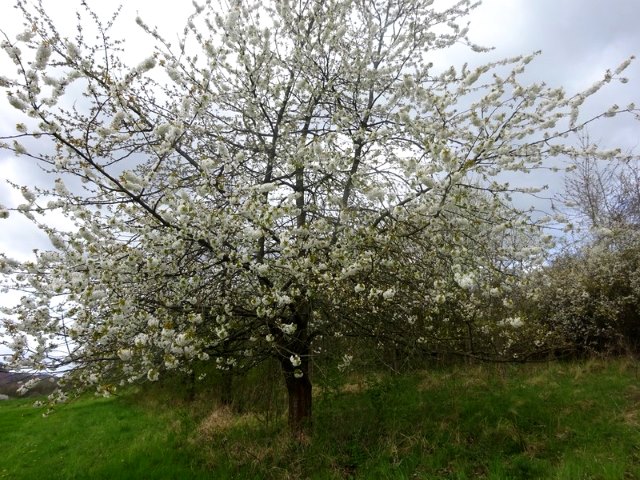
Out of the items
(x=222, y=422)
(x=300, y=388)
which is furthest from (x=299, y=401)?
(x=222, y=422)

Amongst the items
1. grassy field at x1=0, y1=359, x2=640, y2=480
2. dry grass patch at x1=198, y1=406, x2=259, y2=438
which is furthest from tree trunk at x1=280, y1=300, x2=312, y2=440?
dry grass patch at x1=198, y1=406, x2=259, y2=438

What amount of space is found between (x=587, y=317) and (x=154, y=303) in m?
11.7

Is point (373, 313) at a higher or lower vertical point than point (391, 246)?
lower

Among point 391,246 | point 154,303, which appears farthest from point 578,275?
point 154,303

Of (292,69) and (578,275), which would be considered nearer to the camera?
(292,69)

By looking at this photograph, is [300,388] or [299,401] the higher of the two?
[300,388]

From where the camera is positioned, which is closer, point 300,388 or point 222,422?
point 300,388

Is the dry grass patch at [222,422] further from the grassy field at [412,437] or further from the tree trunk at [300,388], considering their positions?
the tree trunk at [300,388]

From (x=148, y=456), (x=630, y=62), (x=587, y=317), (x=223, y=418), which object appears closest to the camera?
(x=630, y=62)

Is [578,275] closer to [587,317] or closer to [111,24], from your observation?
[587,317]

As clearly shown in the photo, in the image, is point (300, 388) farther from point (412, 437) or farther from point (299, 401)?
point (412, 437)

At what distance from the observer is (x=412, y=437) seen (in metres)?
6.19

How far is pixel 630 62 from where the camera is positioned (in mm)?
4387

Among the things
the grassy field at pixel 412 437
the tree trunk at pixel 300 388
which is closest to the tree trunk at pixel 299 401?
the tree trunk at pixel 300 388
